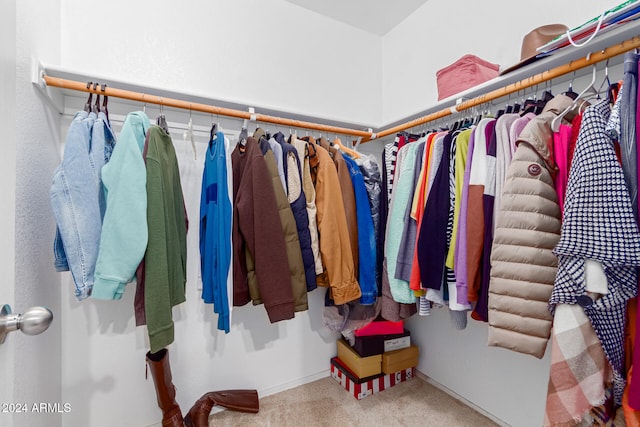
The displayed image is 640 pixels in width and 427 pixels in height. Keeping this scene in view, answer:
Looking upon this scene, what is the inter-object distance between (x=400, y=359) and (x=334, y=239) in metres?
1.06

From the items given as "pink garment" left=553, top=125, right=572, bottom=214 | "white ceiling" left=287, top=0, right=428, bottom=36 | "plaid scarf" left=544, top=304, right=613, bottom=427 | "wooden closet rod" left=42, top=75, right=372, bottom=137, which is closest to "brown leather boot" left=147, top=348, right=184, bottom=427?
"wooden closet rod" left=42, top=75, right=372, bottom=137

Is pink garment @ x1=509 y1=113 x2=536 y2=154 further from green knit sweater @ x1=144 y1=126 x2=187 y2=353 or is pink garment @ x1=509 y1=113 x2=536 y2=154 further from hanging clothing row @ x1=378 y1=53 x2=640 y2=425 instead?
green knit sweater @ x1=144 y1=126 x2=187 y2=353

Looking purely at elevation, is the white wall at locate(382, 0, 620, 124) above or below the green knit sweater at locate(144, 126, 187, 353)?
above

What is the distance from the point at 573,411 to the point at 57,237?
164 cm

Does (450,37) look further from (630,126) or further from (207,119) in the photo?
(207,119)

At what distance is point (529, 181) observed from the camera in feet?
2.72

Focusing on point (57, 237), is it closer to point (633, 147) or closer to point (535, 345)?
point (535, 345)

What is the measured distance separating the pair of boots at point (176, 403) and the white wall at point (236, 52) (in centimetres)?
127

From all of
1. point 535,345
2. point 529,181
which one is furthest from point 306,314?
point 529,181

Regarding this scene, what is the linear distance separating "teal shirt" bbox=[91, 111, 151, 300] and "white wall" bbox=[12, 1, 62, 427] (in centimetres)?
20

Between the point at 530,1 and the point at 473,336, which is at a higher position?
the point at 530,1

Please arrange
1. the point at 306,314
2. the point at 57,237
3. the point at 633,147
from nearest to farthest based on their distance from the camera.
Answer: the point at 633,147 → the point at 57,237 → the point at 306,314

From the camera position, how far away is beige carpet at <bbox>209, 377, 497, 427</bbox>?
1495mm

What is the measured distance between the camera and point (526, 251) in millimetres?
816
